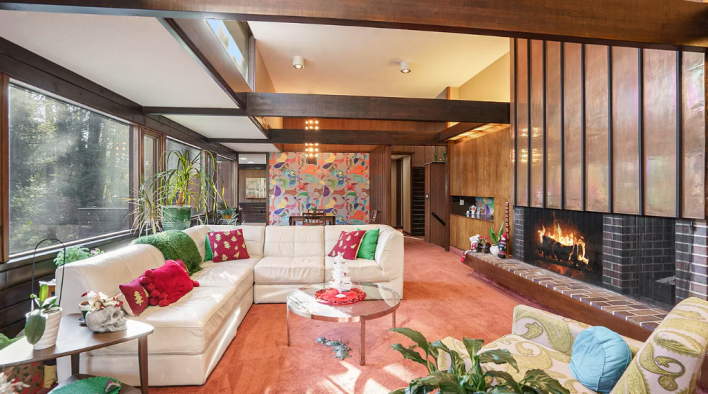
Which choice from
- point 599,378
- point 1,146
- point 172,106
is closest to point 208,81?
point 172,106

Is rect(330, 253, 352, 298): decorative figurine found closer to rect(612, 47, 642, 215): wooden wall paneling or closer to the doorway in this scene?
rect(612, 47, 642, 215): wooden wall paneling

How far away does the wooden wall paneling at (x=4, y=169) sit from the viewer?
2.09 m

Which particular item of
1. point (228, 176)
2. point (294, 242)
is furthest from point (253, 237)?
point (228, 176)

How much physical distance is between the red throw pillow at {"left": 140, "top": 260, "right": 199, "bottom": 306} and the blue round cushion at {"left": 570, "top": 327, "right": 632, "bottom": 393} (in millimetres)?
2566

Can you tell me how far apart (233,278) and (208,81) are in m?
1.85

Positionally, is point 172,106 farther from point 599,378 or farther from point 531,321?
point 599,378

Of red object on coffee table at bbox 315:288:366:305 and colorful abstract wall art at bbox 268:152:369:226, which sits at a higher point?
colorful abstract wall art at bbox 268:152:369:226

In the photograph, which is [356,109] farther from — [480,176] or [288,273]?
[480,176]

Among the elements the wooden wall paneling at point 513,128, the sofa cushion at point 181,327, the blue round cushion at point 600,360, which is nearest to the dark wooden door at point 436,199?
the wooden wall paneling at point 513,128

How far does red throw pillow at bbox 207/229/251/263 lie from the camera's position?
388 centimetres

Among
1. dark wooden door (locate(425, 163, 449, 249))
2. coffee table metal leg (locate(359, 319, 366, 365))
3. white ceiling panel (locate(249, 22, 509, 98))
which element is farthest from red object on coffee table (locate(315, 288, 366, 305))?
dark wooden door (locate(425, 163, 449, 249))

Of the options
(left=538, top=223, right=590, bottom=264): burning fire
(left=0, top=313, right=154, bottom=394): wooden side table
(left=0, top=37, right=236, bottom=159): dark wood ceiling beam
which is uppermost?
(left=0, top=37, right=236, bottom=159): dark wood ceiling beam

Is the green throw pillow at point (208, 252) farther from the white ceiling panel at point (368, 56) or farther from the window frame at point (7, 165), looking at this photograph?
Answer: the white ceiling panel at point (368, 56)

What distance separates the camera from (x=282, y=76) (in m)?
6.60
